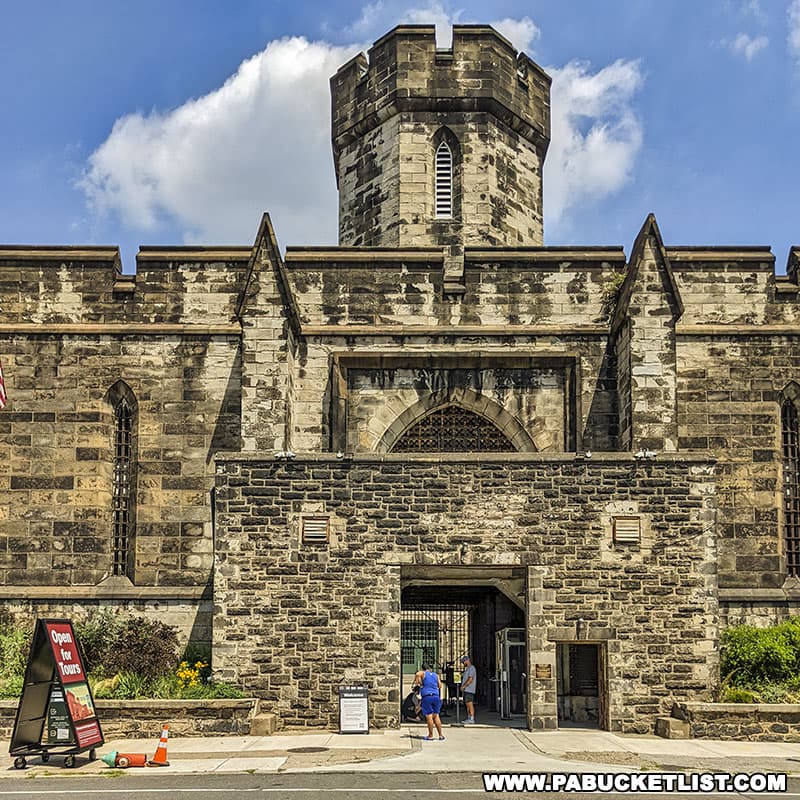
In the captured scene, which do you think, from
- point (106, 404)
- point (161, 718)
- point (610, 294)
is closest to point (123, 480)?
point (106, 404)

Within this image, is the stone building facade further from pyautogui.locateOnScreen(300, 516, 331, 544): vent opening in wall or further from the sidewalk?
the sidewalk

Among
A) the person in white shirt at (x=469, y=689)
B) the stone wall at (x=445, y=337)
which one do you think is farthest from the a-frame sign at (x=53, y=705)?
the stone wall at (x=445, y=337)

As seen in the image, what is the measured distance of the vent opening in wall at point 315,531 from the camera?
17.9m

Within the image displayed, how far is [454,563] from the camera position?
Result: 17734 millimetres

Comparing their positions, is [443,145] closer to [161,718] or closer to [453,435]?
[453,435]

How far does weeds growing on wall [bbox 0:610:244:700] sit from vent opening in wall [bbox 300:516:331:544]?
8.42ft

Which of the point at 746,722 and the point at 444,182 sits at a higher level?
the point at 444,182

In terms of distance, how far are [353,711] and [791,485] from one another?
9.40m

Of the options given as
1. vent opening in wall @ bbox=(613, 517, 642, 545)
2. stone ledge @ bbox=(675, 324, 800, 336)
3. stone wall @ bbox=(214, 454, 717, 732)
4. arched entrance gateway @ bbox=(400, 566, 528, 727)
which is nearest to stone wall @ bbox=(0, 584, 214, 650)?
stone wall @ bbox=(214, 454, 717, 732)

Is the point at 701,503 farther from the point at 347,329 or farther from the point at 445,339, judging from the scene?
the point at 347,329

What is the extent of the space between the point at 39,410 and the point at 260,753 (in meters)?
9.18

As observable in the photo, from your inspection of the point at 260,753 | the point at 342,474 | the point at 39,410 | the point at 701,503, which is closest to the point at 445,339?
the point at 342,474

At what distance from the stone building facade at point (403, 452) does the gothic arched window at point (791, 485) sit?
0.17 ft

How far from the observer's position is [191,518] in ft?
67.8
